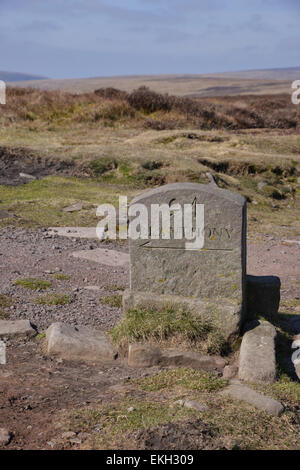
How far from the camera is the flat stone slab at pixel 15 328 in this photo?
613cm

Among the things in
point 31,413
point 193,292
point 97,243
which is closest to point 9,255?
point 97,243

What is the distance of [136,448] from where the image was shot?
3.70 meters

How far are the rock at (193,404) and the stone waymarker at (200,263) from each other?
66.6 inches

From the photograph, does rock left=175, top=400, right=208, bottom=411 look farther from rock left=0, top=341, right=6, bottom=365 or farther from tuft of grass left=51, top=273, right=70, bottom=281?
tuft of grass left=51, top=273, right=70, bottom=281

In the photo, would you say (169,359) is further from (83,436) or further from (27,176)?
(27,176)

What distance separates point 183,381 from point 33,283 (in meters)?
3.67

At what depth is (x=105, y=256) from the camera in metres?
9.81

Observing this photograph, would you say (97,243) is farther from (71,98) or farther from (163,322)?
(71,98)

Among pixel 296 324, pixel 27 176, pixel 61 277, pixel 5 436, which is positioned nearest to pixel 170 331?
pixel 296 324

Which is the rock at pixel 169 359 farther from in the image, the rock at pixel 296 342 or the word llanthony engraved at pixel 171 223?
the word llanthony engraved at pixel 171 223

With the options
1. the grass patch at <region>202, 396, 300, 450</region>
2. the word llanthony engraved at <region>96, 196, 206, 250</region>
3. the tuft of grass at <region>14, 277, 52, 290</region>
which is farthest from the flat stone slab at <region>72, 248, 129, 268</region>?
the grass patch at <region>202, 396, 300, 450</region>

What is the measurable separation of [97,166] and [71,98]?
1034 centimetres

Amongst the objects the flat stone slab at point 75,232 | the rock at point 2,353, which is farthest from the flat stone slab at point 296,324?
the flat stone slab at point 75,232

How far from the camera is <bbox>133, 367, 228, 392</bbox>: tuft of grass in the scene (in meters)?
4.86
